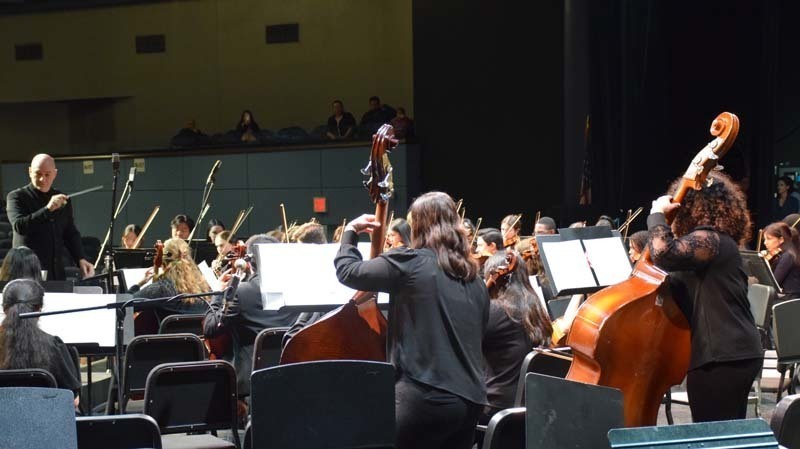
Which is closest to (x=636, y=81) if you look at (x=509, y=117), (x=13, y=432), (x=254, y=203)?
(x=509, y=117)

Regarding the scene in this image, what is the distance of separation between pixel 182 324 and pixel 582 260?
2.37m

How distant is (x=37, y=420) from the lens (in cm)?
250

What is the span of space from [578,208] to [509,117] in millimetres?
3751

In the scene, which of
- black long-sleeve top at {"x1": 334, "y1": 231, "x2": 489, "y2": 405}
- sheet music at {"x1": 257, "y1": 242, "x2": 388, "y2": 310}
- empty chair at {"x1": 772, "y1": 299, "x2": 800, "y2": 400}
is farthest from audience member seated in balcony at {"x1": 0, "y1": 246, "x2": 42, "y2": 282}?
empty chair at {"x1": 772, "y1": 299, "x2": 800, "y2": 400}

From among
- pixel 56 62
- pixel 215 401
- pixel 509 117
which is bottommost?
pixel 215 401

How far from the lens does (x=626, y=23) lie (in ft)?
31.2

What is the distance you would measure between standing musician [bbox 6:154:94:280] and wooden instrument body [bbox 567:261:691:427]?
170 inches

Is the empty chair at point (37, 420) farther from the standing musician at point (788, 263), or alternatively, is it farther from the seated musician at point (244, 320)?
the standing musician at point (788, 263)

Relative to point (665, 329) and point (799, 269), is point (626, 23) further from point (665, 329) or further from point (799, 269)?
point (665, 329)

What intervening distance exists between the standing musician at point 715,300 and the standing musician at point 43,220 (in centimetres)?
458

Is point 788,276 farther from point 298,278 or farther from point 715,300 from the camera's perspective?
point 298,278

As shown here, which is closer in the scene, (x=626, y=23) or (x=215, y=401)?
(x=215, y=401)

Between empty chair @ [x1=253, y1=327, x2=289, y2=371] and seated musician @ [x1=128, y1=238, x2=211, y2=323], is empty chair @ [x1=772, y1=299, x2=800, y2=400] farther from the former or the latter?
seated musician @ [x1=128, y1=238, x2=211, y2=323]

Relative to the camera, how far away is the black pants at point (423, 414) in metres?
3.17
